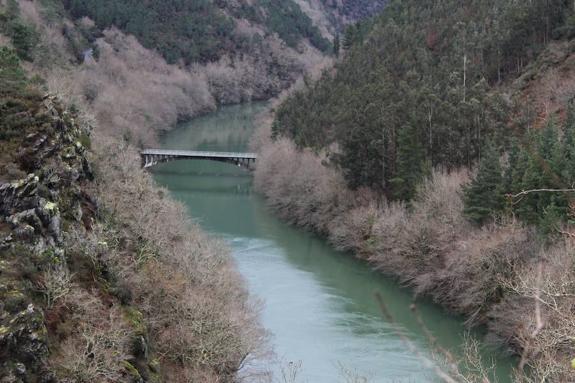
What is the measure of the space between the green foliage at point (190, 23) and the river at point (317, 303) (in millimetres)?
77569

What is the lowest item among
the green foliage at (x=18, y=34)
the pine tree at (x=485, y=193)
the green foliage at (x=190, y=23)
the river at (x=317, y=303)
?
the river at (x=317, y=303)

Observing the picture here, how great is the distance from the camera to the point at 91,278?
2797 cm

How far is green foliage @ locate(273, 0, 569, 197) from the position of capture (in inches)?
1984

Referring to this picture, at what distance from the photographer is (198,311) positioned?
27.9m

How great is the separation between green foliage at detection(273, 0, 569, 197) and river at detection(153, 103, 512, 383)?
7576mm

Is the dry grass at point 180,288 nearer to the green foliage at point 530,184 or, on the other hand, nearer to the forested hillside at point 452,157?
the forested hillside at point 452,157

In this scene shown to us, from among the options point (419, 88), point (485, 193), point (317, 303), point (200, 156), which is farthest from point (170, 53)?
point (485, 193)

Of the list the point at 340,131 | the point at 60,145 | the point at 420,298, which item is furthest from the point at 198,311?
the point at 340,131

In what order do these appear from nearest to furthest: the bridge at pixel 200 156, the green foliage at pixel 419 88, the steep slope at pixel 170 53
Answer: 1. the green foliage at pixel 419 88
2. the bridge at pixel 200 156
3. the steep slope at pixel 170 53

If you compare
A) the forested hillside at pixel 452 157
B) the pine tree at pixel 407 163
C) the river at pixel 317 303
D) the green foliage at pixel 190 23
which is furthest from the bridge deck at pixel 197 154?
the green foliage at pixel 190 23

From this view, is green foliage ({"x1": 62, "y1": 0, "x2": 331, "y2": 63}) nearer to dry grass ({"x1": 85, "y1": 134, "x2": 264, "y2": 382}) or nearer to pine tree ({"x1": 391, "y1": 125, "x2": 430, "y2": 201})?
pine tree ({"x1": 391, "y1": 125, "x2": 430, "y2": 201})

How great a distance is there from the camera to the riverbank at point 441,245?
30375mm

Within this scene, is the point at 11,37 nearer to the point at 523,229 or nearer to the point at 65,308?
the point at 65,308

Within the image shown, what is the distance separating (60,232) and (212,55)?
129818 millimetres
